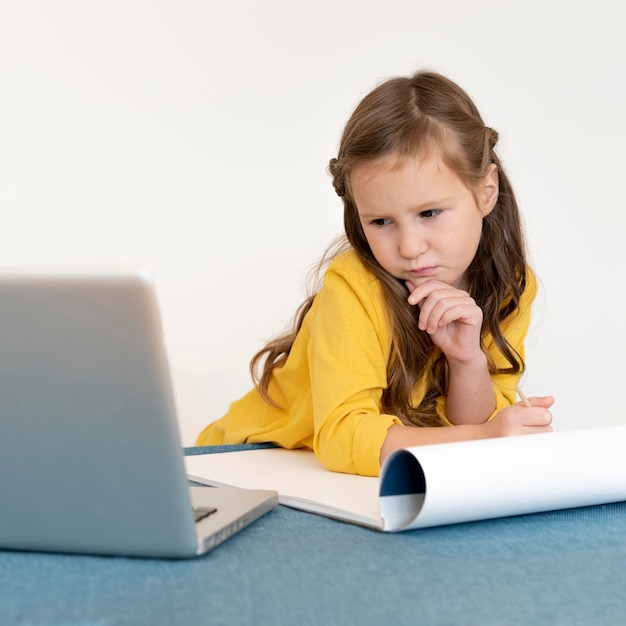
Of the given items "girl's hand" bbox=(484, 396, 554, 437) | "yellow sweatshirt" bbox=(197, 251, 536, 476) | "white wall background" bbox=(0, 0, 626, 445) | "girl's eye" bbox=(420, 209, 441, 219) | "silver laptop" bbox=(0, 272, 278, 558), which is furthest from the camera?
"white wall background" bbox=(0, 0, 626, 445)

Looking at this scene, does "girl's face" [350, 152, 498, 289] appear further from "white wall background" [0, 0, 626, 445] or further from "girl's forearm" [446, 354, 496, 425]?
"white wall background" [0, 0, 626, 445]

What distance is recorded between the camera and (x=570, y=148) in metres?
2.70

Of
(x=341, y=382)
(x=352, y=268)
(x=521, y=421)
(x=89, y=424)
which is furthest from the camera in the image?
(x=352, y=268)

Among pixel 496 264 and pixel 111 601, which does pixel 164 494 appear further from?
pixel 496 264

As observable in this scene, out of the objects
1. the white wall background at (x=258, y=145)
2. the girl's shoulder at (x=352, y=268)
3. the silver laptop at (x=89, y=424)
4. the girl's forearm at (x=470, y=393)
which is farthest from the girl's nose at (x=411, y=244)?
the white wall background at (x=258, y=145)

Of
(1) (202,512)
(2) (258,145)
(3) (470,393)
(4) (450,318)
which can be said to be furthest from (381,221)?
(2) (258,145)

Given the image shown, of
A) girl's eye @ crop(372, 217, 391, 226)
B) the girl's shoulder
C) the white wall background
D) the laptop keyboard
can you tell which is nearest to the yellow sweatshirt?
the girl's shoulder

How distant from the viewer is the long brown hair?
141cm

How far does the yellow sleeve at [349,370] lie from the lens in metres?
1.27

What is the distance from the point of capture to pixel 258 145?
2.60m

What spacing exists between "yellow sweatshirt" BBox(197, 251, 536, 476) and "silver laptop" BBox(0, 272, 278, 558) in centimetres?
49

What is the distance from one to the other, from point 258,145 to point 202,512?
1.83m

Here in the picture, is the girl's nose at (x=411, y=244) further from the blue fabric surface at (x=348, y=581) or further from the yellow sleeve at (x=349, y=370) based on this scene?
the blue fabric surface at (x=348, y=581)

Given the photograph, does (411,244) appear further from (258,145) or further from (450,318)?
(258,145)
